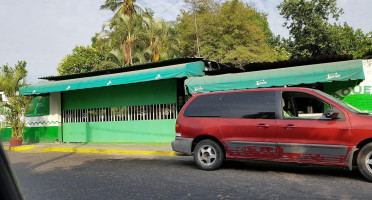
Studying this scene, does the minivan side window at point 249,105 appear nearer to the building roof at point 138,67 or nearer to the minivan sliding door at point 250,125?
the minivan sliding door at point 250,125

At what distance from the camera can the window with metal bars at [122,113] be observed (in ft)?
46.1

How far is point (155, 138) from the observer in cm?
1402

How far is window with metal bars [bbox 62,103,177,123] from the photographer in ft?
46.1

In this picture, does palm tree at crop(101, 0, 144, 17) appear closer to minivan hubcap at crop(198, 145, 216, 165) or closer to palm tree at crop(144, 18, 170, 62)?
palm tree at crop(144, 18, 170, 62)

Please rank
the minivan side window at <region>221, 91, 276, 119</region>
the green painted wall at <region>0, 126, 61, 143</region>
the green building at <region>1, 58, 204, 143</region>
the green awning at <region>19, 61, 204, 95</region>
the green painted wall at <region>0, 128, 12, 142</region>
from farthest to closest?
the green painted wall at <region>0, 128, 12, 142</region>, the green painted wall at <region>0, 126, 61, 143</region>, the green building at <region>1, 58, 204, 143</region>, the green awning at <region>19, 61, 204, 95</region>, the minivan side window at <region>221, 91, 276, 119</region>

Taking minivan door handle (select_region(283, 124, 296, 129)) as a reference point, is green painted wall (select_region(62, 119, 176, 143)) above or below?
below

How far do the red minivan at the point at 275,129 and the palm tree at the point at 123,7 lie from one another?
69.6 feet

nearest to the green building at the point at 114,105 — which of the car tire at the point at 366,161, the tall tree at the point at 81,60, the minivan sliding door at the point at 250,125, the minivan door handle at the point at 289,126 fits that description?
the minivan sliding door at the point at 250,125

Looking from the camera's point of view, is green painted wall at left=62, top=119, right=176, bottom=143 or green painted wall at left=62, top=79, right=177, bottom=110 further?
green painted wall at left=62, top=79, right=177, bottom=110

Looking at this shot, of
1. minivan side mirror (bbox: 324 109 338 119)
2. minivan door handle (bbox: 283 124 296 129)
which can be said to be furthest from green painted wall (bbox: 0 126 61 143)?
minivan side mirror (bbox: 324 109 338 119)

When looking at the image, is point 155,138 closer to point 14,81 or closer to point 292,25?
point 14,81

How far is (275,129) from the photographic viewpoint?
6.78 metres

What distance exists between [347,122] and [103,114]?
476 inches

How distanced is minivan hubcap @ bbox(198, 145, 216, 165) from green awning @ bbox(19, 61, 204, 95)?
4.71 m
